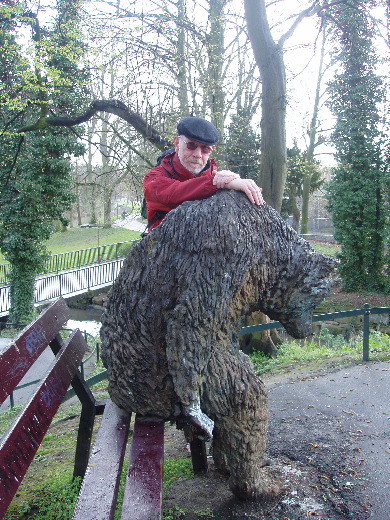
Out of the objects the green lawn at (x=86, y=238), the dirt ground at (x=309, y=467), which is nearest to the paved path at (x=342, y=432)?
the dirt ground at (x=309, y=467)

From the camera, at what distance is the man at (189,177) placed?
8.20 feet

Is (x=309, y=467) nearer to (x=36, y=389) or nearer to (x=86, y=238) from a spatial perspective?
(x=36, y=389)

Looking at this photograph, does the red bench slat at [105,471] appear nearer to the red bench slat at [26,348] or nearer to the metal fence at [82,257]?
the red bench slat at [26,348]

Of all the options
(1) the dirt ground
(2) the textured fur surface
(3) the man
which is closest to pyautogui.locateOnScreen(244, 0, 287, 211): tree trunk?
(1) the dirt ground

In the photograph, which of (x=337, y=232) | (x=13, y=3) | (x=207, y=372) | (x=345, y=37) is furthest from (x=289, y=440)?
(x=345, y=37)

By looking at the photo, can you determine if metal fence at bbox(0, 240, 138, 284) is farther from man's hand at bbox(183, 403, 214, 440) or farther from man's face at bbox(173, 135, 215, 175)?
man's hand at bbox(183, 403, 214, 440)

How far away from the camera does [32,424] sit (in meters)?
2.45

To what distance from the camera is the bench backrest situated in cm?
205

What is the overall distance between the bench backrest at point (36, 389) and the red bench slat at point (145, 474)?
19.3 inches

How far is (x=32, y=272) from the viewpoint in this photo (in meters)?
15.3

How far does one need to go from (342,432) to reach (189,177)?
2565 millimetres

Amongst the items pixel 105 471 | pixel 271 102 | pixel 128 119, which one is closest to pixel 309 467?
pixel 105 471

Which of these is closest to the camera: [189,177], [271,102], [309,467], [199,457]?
[189,177]

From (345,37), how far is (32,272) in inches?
504
